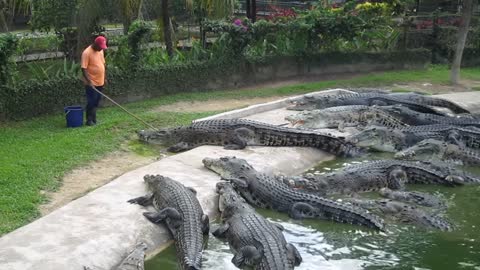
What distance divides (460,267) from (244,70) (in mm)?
10474

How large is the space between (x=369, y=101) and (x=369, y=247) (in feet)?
21.7

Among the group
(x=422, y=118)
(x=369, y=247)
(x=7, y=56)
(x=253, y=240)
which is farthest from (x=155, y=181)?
(x=422, y=118)

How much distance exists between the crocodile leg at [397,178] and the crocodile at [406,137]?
5.40 ft

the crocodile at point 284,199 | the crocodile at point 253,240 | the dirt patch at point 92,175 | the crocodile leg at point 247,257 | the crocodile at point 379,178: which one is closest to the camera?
the crocodile at point 253,240

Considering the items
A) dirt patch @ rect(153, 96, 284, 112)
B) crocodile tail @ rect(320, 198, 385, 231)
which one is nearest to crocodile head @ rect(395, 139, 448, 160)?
crocodile tail @ rect(320, 198, 385, 231)

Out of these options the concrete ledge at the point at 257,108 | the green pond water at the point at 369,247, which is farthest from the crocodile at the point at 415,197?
the concrete ledge at the point at 257,108

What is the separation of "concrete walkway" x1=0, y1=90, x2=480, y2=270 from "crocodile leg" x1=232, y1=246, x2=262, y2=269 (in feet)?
2.87

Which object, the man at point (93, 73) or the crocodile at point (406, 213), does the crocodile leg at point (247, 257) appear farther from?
the man at point (93, 73)

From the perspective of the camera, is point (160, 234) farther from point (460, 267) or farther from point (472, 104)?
point (472, 104)

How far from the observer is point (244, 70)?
15383 mm

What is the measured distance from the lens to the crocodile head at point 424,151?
9.21 meters

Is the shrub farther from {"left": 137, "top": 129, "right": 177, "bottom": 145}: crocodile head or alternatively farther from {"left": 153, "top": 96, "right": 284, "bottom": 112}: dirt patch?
{"left": 153, "top": 96, "right": 284, "bottom": 112}: dirt patch

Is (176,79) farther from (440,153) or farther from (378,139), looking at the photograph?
(440,153)

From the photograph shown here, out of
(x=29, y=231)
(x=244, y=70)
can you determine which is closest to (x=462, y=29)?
(x=244, y=70)
